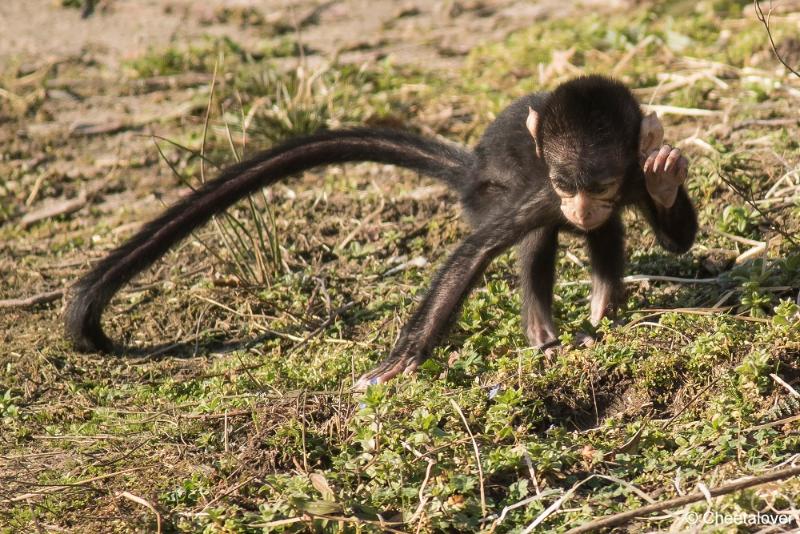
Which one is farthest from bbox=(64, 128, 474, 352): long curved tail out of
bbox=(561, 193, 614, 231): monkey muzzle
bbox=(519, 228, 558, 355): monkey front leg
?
bbox=(561, 193, 614, 231): monkey muzzle

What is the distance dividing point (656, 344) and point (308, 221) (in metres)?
3.03

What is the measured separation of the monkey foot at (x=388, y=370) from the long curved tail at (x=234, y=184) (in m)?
1.31

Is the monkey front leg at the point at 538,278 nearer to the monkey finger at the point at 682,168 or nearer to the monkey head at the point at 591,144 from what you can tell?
the monkey head at the point at 591,144

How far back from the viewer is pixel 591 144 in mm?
5137

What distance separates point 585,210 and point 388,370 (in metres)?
1.23

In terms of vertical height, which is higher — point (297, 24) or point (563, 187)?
point (297, 24)

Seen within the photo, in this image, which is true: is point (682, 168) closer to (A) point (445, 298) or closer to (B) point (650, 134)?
(B) point (650, 134)

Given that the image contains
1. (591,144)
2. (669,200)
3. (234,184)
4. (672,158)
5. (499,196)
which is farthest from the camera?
(234,184)

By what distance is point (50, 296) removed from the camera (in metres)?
6.73

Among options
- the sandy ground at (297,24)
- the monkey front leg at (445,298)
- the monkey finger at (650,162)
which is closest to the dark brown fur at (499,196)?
the monkey front leg at (445,298)

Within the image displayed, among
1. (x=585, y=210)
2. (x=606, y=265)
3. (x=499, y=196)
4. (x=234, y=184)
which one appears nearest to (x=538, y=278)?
(x=606, y=265)

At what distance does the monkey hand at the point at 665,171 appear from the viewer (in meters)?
5.05

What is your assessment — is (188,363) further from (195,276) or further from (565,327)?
(565,327)

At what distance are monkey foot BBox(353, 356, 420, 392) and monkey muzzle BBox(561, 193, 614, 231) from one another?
40.9 inches
